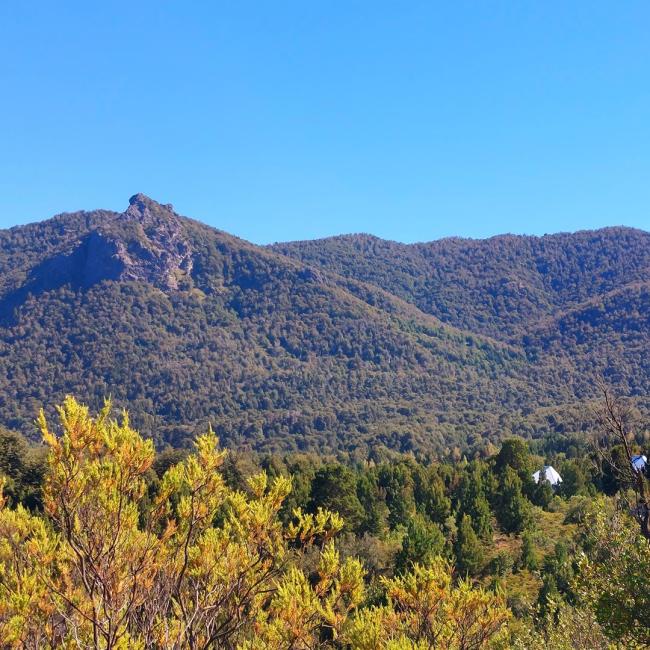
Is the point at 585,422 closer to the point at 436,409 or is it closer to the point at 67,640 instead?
the point at 436,409

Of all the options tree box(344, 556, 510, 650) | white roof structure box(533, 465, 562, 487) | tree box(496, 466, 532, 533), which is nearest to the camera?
tree box(344, 556, 510, 650)

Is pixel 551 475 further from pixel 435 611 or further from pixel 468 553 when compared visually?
pixel 435 611

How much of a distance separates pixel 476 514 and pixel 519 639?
32937 millimetres

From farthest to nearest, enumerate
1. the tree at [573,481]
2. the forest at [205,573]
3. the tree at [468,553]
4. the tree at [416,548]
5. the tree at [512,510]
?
the tree at [573,481] → the tree at [512,510] → the tree at [468,553] → the tree at [416,548] → the forest at [205,573]

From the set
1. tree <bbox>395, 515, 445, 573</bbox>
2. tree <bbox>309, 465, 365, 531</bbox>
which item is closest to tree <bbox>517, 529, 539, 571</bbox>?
tree <bbox>395, 515, 445, 573</bbox>

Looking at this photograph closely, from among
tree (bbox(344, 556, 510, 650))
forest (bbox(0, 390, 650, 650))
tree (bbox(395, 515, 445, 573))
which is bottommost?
tree (bbox(395, 515, 445, 573))

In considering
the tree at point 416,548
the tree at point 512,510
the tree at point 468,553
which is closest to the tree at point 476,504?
the tree at point 512,510

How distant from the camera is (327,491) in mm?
48062

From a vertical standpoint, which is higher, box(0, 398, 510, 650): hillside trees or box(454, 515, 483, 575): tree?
box(0, 398, 510, 650): hillside trees

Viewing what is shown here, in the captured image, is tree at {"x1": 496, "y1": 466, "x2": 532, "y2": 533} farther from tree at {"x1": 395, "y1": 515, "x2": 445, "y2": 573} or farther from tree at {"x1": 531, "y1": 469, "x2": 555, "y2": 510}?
tree at {"x1": 395, "y1": 515, "x2": 445, "y2": 573}

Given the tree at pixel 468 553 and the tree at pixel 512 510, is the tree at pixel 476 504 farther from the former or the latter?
the tree at pixel 468 553

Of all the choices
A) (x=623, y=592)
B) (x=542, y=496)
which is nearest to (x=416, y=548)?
(x=623, y=592)

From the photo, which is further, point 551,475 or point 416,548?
point 551,475

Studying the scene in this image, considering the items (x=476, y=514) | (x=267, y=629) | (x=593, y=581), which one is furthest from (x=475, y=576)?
(x=267, y=629)
